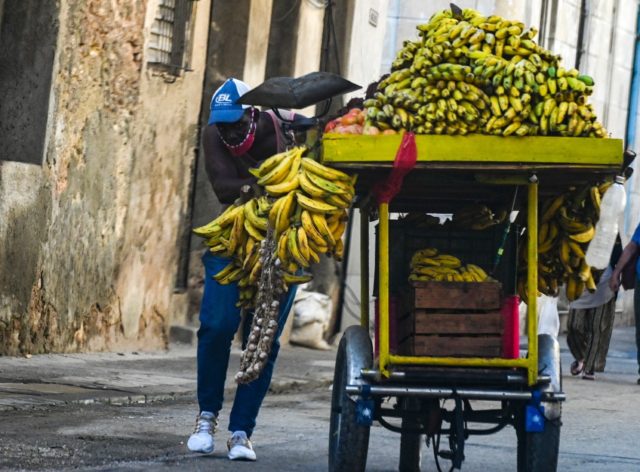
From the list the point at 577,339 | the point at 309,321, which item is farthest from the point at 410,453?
the point at 309,321

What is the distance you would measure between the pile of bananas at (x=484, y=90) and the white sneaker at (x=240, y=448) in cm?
182

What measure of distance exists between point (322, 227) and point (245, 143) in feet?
4.04

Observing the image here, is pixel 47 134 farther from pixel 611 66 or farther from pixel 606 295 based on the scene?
pixel 611 66

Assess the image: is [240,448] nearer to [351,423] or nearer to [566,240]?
[351,423]

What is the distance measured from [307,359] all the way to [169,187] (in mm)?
2035

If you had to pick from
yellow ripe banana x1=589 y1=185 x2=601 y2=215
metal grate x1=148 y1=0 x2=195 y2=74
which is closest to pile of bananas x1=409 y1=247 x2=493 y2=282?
yellow ripe banana x1=589 y1=185 x2=601 y2=215

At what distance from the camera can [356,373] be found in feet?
22.0

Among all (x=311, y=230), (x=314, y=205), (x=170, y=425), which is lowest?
(x=170, y=425)

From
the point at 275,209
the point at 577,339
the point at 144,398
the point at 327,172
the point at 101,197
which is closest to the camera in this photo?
the point at 327,172

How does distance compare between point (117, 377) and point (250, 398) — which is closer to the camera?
point (250, 398)

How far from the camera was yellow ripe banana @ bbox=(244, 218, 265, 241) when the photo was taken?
283 inches

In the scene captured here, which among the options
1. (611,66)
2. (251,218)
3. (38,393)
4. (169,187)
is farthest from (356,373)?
(611,66)

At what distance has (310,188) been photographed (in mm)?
6582

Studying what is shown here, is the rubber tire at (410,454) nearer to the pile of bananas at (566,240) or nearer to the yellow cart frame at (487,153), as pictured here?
the pile of bananas at (566,240)
